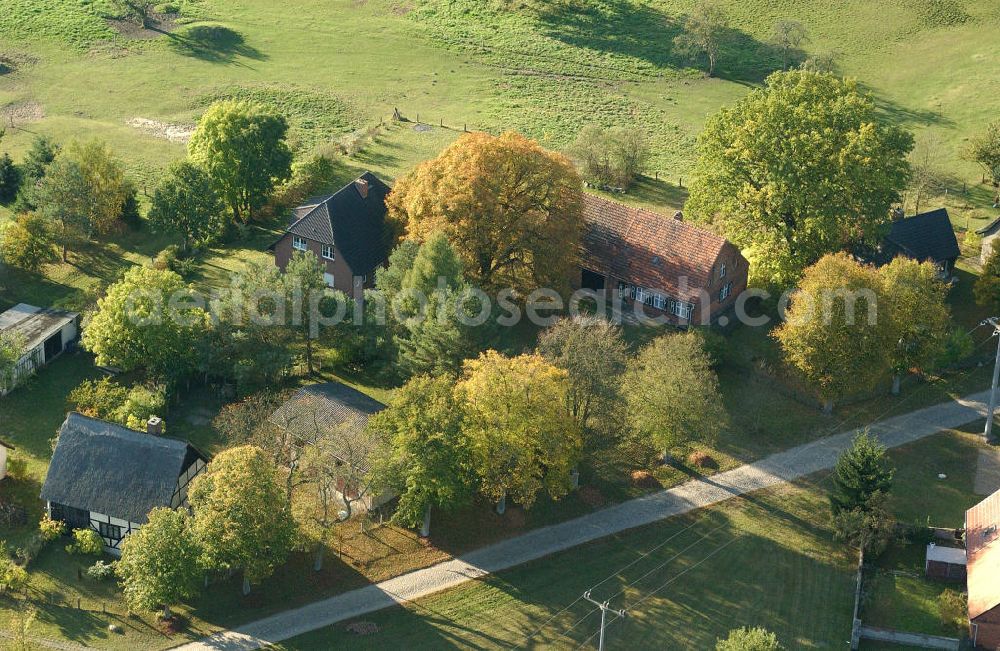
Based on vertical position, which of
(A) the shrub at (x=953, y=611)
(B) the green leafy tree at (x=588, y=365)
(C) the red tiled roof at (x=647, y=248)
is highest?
(C) the red tiled roof at (x=647, y=248)

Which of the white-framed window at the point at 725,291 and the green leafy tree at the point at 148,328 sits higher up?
the white-framed window at the point at 725,291

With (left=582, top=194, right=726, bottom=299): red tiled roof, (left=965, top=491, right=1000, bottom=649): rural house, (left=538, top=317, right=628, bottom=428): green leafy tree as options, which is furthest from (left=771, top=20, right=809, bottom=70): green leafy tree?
(left=965, top=491, right=1000, bottom=649): rural house

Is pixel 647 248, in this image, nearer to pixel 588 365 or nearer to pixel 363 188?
pixel 588 365

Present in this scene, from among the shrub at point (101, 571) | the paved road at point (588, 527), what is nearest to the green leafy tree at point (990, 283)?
the paved road at point (588, 527)

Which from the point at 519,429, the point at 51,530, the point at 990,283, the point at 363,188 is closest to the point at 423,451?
the point at 519,429

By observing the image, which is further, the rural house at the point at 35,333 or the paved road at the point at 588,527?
the rural house at the point at 35,333

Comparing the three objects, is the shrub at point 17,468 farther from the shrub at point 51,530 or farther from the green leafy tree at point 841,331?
the green leafy tree at point 841,331
